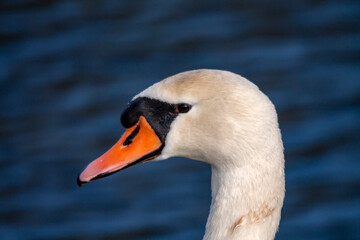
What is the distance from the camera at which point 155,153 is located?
3.90 m

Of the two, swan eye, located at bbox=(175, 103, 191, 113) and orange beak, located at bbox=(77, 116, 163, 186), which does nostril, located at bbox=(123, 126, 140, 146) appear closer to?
orange beak, located at bbox=(77, 116, 163, 186)

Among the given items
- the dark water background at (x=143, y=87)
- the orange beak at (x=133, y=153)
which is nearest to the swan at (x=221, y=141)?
the orange beak at (x=133, y=153)

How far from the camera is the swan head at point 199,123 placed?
3.60 metres

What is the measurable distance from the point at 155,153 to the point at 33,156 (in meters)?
4.40

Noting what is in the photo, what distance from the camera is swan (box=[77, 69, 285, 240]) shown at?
3615mm

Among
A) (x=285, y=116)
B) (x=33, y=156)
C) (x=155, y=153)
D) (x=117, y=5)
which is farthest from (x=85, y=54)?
(x=155, y=153)

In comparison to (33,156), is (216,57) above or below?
above

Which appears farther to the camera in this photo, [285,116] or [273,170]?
[285,116]

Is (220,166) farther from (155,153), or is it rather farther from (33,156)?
(33,156)

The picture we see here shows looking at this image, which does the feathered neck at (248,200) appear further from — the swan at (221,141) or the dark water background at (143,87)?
the dark water background at (143,87)

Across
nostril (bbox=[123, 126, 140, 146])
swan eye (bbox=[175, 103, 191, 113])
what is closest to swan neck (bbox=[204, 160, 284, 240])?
swan eye (bbox=[175, 103, 191, 113])

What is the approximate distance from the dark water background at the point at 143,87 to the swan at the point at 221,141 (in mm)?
3281

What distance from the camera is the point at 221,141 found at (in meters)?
3.70

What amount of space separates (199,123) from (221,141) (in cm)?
14
